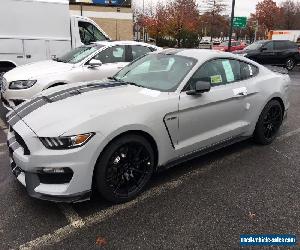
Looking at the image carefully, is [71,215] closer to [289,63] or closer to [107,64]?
[107,64]

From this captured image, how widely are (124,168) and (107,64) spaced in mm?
4238

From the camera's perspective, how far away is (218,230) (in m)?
3.06

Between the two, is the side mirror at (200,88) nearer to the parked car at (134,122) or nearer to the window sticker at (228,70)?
the parked car at (134,122)

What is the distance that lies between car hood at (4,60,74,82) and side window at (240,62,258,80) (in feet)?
11.4

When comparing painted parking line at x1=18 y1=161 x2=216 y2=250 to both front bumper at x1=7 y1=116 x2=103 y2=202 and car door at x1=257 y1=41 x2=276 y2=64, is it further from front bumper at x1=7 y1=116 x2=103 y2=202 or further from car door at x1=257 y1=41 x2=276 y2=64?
car door at x1=257 y1=41 x2=276 y2=64

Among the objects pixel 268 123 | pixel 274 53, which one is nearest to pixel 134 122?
pixel 268 123

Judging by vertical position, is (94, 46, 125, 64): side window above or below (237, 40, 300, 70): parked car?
above

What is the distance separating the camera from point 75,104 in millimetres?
3447

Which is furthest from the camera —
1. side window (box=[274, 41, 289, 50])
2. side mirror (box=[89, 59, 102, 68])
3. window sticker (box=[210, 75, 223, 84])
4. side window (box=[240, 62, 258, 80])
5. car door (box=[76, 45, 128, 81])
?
side window (box=[274, 41, 289, 50])

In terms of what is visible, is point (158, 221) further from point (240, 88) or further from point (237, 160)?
point (240, 88)

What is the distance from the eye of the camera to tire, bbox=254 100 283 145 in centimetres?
497

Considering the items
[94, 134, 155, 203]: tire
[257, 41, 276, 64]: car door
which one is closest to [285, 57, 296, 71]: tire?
[257, 41, 276, 64]: car door

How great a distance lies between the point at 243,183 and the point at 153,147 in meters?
1.20

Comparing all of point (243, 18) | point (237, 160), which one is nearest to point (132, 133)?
point (237, 160)
